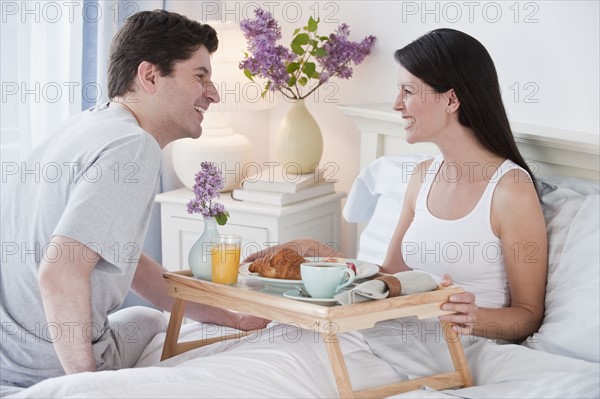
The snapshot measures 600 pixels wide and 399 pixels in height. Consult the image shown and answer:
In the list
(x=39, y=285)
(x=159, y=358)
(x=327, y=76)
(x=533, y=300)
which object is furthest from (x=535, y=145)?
(x=39, y=285)

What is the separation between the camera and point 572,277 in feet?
5.88

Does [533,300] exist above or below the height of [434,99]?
below

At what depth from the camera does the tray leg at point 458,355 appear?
5.35 ft

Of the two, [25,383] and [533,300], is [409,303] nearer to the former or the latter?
[533,300]

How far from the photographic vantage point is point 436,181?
6.79ft

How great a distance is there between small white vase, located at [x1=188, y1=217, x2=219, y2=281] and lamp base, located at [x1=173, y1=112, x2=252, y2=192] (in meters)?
1.03

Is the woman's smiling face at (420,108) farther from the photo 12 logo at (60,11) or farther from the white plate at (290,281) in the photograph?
the photo 12 logo at (60,11)

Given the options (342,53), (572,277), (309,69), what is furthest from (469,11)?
(572,277)

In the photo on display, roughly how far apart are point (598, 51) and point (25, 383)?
151 centimetres

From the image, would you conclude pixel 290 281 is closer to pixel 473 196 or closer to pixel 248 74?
pixel 473 196

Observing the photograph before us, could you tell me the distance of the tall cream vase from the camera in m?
2.80

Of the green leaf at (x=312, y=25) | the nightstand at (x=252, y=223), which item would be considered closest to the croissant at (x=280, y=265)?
the nightstand at (x=252, y=223)

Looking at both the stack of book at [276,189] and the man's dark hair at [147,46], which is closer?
the man's dark hair at [147,46]

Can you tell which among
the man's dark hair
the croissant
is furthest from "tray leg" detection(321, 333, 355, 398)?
the man's dark hair
